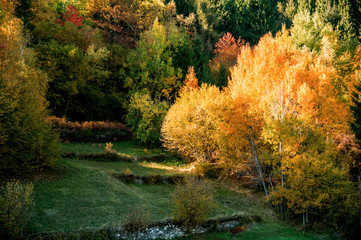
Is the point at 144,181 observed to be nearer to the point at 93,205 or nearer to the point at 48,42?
the point at 93,205

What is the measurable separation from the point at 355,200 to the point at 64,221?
50.4 ft

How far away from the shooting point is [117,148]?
2559 cm

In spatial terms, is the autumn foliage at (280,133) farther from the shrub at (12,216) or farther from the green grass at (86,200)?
the shrub at (12,216)

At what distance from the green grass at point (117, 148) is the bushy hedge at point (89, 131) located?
101 cm

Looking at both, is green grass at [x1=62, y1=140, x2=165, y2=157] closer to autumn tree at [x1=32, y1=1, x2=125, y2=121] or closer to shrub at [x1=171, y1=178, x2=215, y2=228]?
autumn tree at [x1=32, y1=1, x2=125, y2=121]

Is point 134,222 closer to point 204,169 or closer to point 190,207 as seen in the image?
point 190,207

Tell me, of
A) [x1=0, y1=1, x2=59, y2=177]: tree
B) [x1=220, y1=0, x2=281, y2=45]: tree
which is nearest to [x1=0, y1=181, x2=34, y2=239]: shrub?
[x1=0, y1=1, x2=59, y2=177]: tree

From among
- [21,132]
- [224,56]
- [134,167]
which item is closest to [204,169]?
[134,167]

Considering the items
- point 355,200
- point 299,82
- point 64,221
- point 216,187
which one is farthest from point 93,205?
point 299,82

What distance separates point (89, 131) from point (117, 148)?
3.15 metres

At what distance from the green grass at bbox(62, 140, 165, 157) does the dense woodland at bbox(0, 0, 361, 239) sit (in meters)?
1.18

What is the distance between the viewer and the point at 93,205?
1305 centimetres

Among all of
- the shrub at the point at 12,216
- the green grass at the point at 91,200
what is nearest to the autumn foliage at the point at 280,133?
the green grass at the point at 91,200

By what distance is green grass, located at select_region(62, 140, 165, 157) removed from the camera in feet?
70.4
